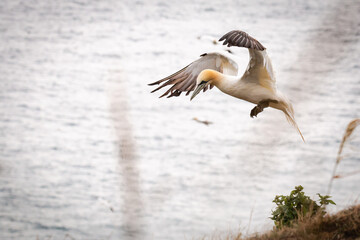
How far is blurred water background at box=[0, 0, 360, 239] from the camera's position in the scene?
2.06ft

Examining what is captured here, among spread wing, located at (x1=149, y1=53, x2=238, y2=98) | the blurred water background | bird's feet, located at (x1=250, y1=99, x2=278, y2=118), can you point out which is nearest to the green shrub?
the blurred water background

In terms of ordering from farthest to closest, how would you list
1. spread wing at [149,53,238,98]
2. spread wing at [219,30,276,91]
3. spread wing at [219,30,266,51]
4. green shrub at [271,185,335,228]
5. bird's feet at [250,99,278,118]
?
1. spread wing at [149,53,238,98]
2. bird's feet at [250,99,278,118]
3. spread wing at [219,30,276,91]
4. green shrub at [271,185,335,228]
5. spread wing at [219,30,266,51]

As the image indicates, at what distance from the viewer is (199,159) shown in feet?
37.7

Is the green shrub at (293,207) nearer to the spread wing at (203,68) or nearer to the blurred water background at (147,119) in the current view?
the blurred water background at (147,119)

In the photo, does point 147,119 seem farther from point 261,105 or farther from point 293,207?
point 293,207

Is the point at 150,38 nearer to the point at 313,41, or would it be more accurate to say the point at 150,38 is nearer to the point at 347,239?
the point at 347,239

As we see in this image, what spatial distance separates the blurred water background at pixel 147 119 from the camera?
2.06ft

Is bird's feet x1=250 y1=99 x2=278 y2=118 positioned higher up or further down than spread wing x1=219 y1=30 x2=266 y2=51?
further down

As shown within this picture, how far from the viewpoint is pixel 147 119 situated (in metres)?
13.4

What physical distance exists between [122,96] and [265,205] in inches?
383

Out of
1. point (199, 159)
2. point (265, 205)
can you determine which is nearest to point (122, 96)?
point (265, 205)

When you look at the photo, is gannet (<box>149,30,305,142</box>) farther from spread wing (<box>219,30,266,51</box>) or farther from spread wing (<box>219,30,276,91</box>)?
spread wing (<box>219,30,266,51</box>)

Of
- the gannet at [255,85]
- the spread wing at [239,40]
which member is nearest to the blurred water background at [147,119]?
the gannet at [255,85]

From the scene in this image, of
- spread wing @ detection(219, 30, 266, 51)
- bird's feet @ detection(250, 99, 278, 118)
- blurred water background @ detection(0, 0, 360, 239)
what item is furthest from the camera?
bird's feet @ detection(250, 99, 278, 118)
